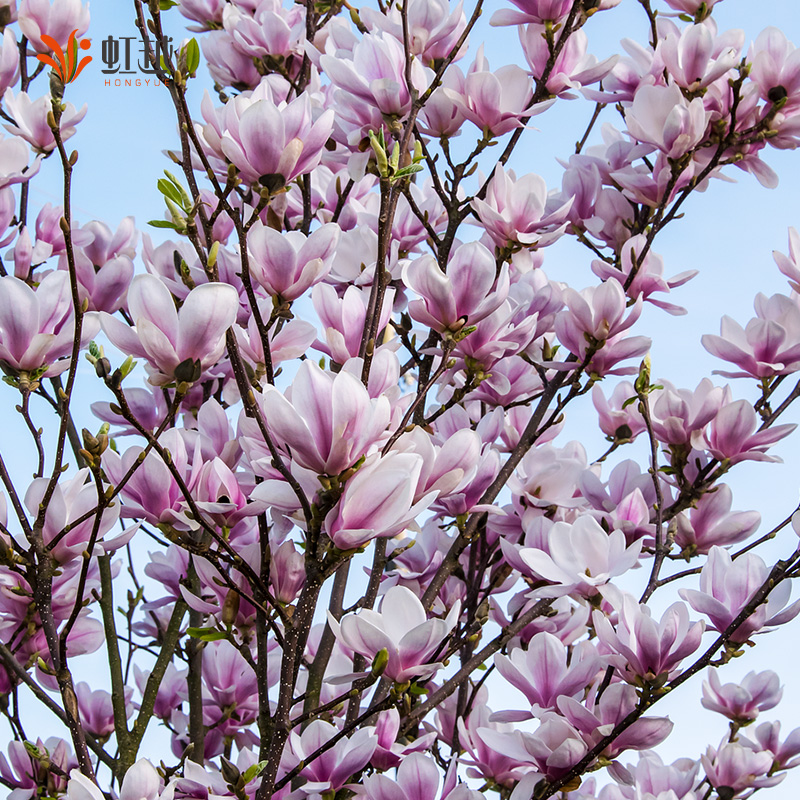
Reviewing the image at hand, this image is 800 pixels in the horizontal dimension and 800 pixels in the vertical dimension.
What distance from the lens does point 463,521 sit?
1.17 m

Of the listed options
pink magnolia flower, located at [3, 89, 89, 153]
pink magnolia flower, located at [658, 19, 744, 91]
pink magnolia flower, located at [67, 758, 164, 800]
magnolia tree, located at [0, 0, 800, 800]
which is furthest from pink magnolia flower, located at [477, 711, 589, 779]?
pink magnolia flower, located at [3, 89, 89, 153]

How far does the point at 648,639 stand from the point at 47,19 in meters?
1.44

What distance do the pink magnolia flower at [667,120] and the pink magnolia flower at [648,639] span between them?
68cm

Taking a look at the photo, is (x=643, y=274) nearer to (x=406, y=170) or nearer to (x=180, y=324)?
(x=406, y=170)

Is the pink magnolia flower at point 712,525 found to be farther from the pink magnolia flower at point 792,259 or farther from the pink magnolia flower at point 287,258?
the pink magnolia flower at point 287,258

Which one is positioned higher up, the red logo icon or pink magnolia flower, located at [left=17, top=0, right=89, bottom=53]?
pink magnolia flower, located at [left=17, top=0, right=89, bottom=53]

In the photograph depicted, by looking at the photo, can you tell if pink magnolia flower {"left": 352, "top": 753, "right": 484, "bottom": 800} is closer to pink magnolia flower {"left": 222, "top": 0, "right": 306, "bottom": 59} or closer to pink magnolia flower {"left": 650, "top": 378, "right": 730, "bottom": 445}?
pink magnolia flower {"left": 650, "top": 378, "right": 730, "bottom": 445}

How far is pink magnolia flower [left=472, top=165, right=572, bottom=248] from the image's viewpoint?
118 cm

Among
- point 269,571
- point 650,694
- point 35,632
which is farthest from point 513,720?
point 35,632

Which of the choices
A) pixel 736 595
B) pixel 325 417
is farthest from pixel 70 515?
pixel 736 595

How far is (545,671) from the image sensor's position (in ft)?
3.43

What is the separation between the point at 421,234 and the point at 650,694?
2.59 feet

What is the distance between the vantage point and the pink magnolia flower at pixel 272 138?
940 mm

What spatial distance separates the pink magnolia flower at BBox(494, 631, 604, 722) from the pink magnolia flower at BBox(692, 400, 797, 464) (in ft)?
1.30
